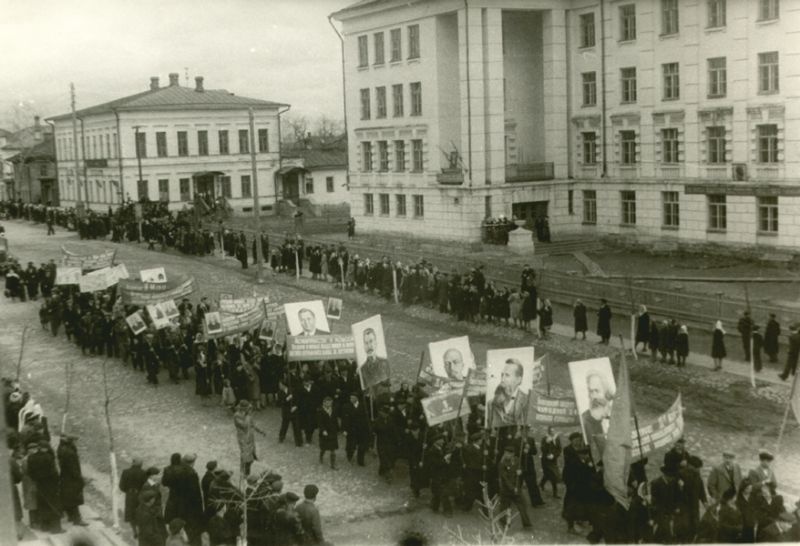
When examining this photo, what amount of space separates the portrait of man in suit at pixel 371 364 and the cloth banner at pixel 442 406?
2082mm

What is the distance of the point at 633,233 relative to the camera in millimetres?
40125

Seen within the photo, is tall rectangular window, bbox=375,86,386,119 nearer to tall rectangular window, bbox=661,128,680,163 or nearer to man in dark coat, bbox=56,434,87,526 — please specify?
tall rectangular window, bbox=661,128,680,163

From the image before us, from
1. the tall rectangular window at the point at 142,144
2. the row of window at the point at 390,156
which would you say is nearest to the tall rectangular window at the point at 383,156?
the row of window at the point at 390,156

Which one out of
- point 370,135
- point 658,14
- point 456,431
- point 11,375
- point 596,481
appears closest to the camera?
point 596,481

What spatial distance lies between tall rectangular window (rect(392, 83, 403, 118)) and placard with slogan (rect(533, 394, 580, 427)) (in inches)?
1314

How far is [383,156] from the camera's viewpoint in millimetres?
47281

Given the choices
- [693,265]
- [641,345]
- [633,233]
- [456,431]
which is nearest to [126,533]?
[456,431]

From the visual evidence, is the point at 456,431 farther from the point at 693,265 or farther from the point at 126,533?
the point at 693,265

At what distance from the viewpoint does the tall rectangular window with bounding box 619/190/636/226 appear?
132 ft

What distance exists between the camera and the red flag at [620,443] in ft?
37.5

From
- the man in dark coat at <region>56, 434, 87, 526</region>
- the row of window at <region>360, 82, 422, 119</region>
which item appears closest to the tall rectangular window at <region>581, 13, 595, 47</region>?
the row of window at <region>360, 82, 422, 119</region>

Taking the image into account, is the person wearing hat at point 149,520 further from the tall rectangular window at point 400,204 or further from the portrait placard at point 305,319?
the tall rectangular window at point 400,204

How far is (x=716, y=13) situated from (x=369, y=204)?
66.1 feet

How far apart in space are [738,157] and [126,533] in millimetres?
27635
